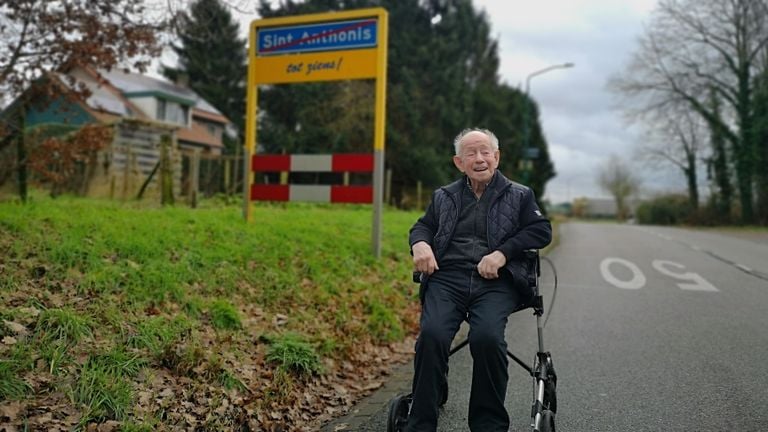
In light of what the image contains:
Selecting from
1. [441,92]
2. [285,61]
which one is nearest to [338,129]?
[441,92]

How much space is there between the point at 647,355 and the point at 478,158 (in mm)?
3263

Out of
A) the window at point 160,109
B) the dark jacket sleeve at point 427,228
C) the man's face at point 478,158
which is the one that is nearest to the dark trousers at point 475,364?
the dark jacket sleeve at point 427,228

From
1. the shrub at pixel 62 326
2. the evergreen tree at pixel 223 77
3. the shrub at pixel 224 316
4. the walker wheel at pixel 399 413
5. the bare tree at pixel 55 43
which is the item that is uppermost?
the evergreen tree at pixel 223 77

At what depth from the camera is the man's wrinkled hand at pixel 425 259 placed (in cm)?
365

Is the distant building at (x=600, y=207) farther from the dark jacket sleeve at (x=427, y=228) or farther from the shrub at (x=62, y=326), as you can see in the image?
the shrub at (x=62, y=326)

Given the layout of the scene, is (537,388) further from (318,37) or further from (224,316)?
(318,37)

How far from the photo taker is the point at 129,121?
22.8m

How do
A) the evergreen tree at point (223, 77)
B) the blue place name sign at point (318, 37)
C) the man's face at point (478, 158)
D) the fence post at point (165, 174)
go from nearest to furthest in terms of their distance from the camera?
the man's face at point (478, 158) < the blue place name sign at point (318, 37) < the fence post at point (165, 174) < the evergreen tree at point (223, 77)

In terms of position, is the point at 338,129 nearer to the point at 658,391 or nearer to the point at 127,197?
the point at 127,197

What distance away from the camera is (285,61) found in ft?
34.0

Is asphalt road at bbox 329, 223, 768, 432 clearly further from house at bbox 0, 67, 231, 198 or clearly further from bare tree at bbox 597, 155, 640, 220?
bare tree at bbox 597, 155, 640, 220

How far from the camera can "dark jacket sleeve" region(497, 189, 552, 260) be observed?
3.60m

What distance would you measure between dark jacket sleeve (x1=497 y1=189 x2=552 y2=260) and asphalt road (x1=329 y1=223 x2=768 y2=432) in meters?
1.31

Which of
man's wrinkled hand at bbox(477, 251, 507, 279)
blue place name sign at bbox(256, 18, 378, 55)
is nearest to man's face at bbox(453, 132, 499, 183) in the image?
man's wrinkled hand at bbox(477, 251, 507, 279)
